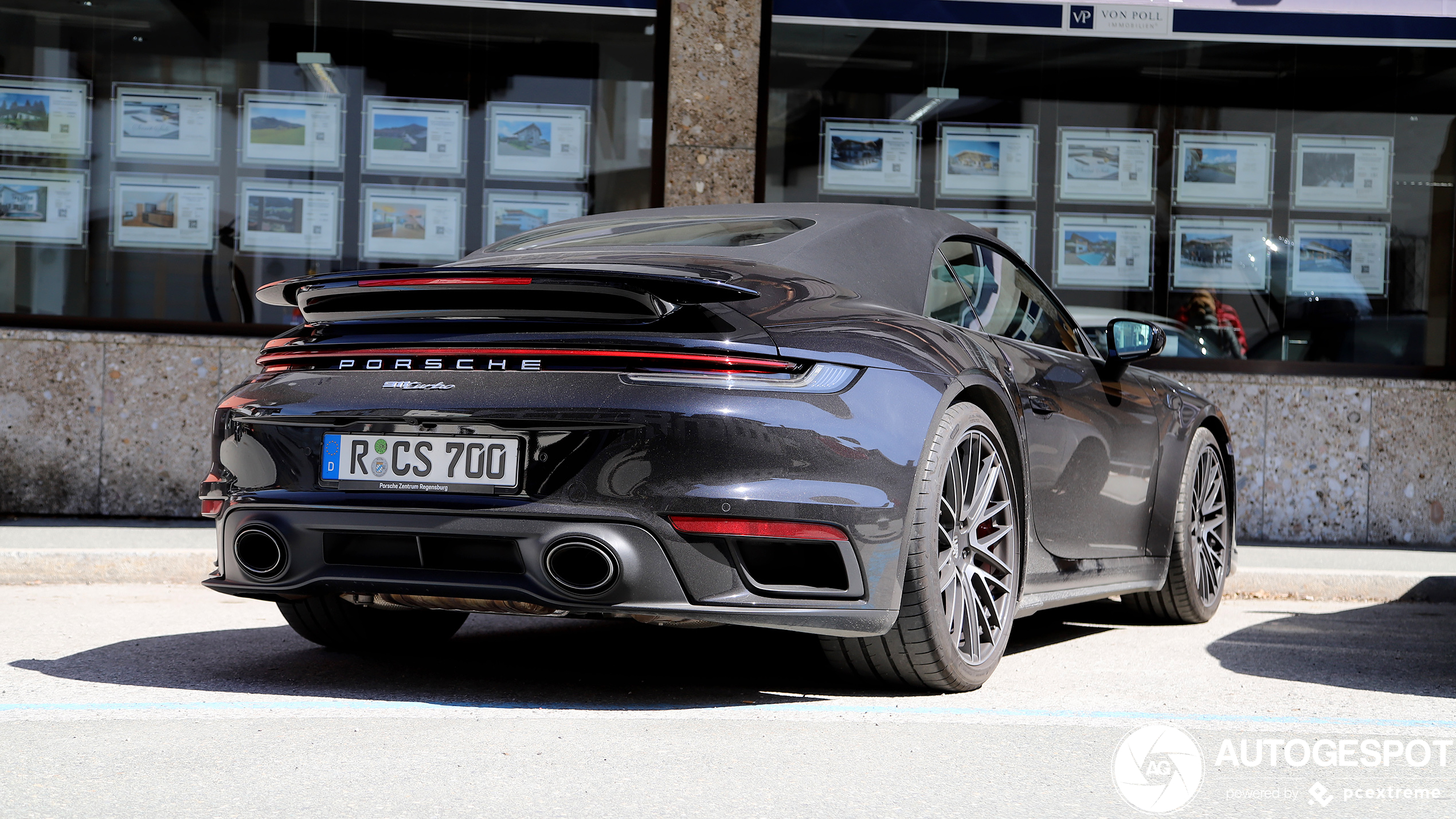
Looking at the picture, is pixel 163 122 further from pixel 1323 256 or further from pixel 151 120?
pixel 1323 256

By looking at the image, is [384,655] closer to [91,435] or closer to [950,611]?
[950,611]

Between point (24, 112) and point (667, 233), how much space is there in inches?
226

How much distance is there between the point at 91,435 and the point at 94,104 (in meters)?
1.94

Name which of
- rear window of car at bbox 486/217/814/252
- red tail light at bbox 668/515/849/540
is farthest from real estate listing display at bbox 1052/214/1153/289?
red tail light at bbox 668/515/849/540

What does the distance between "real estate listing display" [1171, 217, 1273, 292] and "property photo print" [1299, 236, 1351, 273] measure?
213 millimetres

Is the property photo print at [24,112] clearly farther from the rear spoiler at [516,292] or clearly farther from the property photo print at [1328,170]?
the property photo print at [1328,170]

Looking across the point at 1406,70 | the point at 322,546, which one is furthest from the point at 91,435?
the point at 1406,70

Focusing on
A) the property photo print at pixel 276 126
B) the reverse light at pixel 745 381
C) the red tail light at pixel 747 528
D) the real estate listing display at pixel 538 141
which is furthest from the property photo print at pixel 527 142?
the red tail light at pixel 747 528

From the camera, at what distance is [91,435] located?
7.76 m

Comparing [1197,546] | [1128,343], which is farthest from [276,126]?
[1197,546]

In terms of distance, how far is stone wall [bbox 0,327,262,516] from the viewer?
774cm

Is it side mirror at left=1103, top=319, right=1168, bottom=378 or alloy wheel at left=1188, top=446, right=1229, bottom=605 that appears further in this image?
alloy wheel at left=1188, top=446, right=1229, bottom=605

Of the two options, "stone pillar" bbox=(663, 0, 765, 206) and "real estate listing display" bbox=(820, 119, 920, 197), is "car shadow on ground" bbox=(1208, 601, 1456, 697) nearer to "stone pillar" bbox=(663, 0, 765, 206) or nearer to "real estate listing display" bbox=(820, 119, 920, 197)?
"real estate listing display" bbox=(820, 119, 920, 197)

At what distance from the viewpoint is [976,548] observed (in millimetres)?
3717
